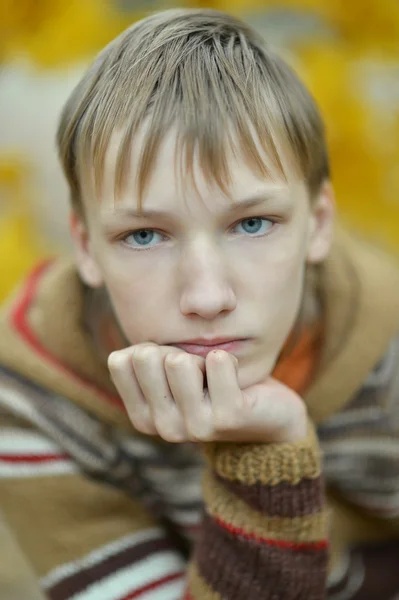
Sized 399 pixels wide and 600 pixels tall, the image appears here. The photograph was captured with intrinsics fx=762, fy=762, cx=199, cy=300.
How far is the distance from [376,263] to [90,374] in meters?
0.39

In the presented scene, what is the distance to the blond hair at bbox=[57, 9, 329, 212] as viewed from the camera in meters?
0.62

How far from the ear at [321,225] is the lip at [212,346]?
0.17 metres

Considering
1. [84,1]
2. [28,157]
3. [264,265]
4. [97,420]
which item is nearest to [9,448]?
[97,420]

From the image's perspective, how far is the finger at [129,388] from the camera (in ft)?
2.14

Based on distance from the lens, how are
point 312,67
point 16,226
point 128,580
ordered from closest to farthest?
point 128,580, point 312,67, point 16,226

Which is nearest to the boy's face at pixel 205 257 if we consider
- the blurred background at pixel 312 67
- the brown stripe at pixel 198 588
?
the brown stripe at pixel 198 588

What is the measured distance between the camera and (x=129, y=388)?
665 millimetres

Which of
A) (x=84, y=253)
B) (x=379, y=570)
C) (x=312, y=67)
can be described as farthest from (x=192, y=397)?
(x=312, y=67)

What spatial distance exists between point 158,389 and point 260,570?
0.22 metres

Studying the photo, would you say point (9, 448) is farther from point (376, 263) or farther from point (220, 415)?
point (376, 263)

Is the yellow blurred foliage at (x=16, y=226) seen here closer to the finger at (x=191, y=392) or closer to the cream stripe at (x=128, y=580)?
the cream stripe at (x=128, y=580)

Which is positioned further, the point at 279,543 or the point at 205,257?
the point at 279,543

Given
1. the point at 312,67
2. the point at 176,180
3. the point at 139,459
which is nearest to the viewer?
the point at 176,180

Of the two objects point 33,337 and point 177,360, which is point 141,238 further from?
point 33,337
